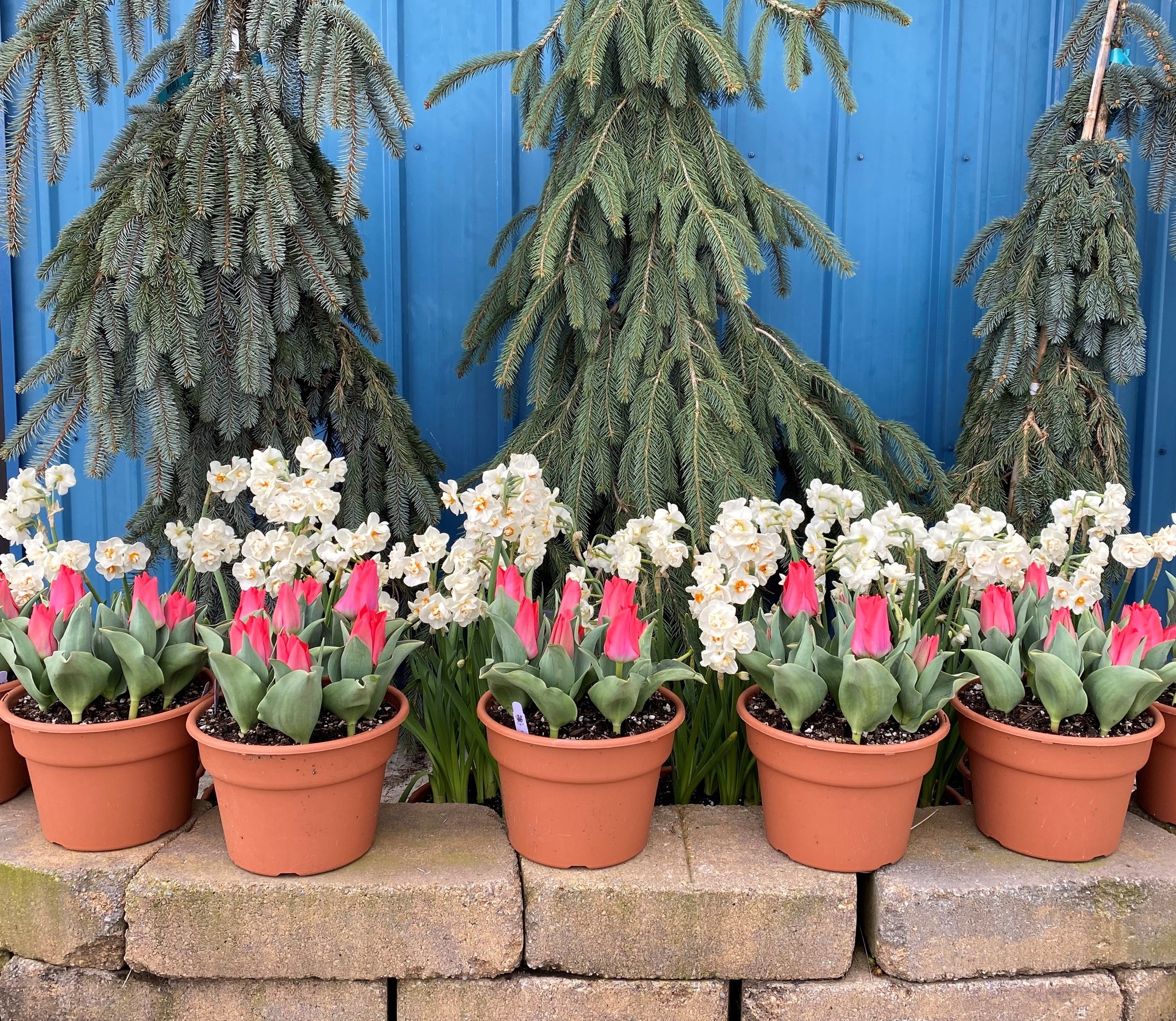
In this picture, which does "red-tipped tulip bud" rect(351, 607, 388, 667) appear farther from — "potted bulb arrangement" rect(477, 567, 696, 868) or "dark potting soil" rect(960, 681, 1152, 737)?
"dark potting soil" rect(960, 681, 1152, 737)

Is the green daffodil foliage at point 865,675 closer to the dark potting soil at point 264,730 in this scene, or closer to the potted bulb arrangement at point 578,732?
the potted bulb arrangement at point 578,732

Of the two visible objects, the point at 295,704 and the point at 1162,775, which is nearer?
the point at 295,704

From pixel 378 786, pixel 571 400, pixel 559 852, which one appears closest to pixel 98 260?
pixel 571 400

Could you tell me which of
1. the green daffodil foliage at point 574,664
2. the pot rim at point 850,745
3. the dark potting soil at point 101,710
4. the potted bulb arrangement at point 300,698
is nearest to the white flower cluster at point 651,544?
the green daffodil foliage at point 574,664

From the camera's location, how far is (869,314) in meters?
3.03

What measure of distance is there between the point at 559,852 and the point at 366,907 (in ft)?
1.21

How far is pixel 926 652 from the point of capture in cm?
178

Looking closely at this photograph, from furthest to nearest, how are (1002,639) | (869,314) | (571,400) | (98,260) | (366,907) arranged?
1. (869,314)
2. (571,400)
3. (98,260)
4. (1002,639)
5. (366,907)

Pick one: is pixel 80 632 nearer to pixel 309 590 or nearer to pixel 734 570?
pixel 309 590

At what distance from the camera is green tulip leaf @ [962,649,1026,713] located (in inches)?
71.4

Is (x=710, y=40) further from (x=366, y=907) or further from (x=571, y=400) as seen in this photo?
(x=366, y=907)

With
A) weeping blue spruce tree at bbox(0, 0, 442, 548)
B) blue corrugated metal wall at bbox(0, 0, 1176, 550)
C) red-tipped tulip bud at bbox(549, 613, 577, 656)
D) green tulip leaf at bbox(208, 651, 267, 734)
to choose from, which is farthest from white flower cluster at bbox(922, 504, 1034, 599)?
weeping blue spruce tree at bbox(0, 0, 442, 548)

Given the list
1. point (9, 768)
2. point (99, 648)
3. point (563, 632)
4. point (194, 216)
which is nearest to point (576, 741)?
point (563, 632)

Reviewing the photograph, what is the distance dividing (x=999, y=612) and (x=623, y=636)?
2.66ft
